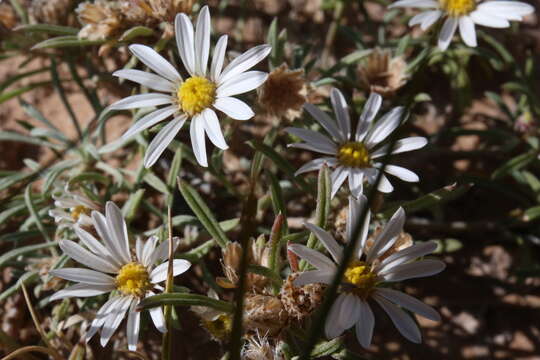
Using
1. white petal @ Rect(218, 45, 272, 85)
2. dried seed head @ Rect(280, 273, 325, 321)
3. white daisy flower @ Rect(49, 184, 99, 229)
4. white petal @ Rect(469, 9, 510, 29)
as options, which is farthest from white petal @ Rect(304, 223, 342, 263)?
white petal @ Rect(469, 9, 510, 29)

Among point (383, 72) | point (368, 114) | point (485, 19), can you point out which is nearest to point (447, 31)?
point (485, 19)

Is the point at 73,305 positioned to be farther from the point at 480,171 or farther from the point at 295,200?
the point at 480,171

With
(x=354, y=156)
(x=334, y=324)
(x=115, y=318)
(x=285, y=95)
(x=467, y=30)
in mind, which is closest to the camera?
(x=334, y=324)

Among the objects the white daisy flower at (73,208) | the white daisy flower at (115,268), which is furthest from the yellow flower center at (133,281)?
the white daisy flower at (73,208)

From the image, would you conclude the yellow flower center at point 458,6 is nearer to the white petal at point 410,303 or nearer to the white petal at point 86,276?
the white petal at point 410,303

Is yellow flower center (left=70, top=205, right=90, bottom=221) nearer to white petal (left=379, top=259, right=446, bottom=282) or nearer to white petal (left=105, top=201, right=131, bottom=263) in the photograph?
white petal (left=105, top=201, right=131, bottom=263)

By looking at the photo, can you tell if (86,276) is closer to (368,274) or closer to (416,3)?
(368,274)
